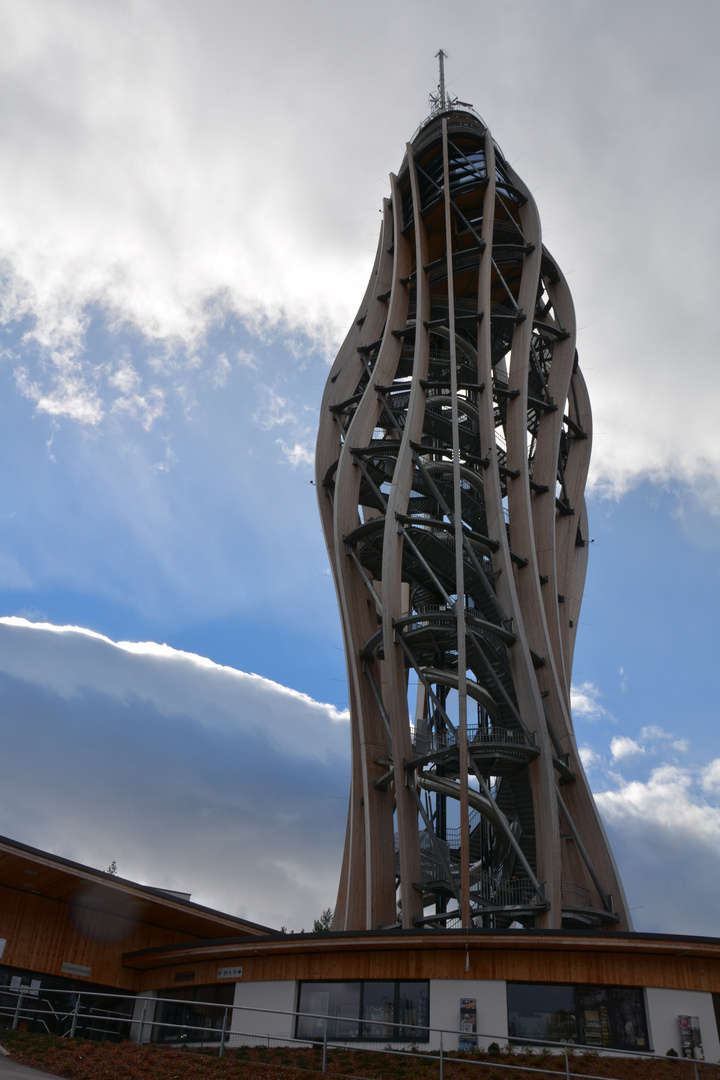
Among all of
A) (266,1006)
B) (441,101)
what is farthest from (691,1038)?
(441,101)

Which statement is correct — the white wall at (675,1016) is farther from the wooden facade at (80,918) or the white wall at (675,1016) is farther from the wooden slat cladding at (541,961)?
the wooden facade at (80,918)

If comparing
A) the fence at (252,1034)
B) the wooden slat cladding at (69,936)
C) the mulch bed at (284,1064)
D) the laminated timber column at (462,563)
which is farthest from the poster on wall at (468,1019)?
the wooden slat cladding at (69,936)

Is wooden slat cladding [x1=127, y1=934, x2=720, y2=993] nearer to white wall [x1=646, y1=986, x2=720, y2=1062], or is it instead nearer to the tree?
white wall [x1=646, y1=986, x2=720, y2=1062]

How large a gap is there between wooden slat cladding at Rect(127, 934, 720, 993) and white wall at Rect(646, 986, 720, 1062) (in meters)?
0.15

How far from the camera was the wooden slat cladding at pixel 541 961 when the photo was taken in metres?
15.4

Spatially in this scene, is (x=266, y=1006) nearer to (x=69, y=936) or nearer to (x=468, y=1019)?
(x=468, y=1019)

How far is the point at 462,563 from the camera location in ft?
79.9

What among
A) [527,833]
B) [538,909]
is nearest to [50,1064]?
[538,909]

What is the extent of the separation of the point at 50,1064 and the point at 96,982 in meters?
8.70

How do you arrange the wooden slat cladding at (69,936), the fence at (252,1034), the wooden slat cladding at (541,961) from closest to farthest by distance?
the fence at (252,1034), the wooden slat cladding at (541,961), the wooden slat cladding at (69,936)

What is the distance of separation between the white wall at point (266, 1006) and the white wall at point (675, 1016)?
6817 mm

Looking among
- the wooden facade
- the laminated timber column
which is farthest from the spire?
the wooden facade

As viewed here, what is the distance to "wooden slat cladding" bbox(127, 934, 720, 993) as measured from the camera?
606 inches

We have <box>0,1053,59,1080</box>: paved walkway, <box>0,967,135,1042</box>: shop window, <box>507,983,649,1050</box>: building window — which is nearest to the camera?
<box>0,1053,59,1080</box>: paved walkway
